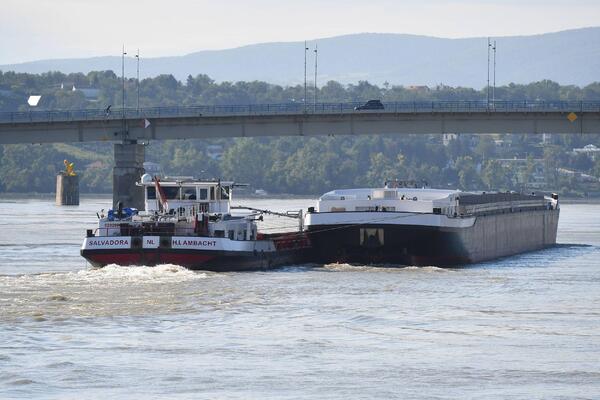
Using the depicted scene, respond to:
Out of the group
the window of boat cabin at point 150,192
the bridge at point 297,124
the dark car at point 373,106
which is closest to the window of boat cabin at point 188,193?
the window of boat cabin at point 150,192

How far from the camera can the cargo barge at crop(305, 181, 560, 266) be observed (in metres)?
80.4

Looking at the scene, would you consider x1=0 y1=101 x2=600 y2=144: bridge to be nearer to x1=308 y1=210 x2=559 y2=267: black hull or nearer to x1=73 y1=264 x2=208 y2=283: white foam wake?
x1=308 y1=210 x2=559 y2=267: black hull

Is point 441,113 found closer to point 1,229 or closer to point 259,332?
point 1,229

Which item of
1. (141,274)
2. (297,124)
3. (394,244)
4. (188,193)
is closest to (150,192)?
(188,193)

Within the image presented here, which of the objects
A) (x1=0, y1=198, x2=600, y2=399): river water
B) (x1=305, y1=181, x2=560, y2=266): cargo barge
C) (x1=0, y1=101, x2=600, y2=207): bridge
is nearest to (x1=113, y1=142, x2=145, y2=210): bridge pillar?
(x1=0, y1=101, x2=600, y2=207): bridge

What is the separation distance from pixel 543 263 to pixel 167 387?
5051 centimetres

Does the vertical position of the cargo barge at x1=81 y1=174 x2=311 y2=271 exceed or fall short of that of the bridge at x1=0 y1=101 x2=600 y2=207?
it falls short

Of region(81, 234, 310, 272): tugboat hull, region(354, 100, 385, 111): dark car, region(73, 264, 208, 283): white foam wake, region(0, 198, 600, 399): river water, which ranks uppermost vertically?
region(354, 100, 385, 111): dark car

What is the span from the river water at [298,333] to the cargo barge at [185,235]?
44.8 inches

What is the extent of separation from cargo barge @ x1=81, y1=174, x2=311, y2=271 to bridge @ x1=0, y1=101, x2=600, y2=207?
5530 cm

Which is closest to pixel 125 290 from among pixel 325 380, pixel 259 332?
pixel 259 332

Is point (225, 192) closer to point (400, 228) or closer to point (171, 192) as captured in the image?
point (171, 192)

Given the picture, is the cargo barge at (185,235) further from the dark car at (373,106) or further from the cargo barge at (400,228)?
the dark car at (373,106)

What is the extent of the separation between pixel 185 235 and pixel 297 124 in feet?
223
